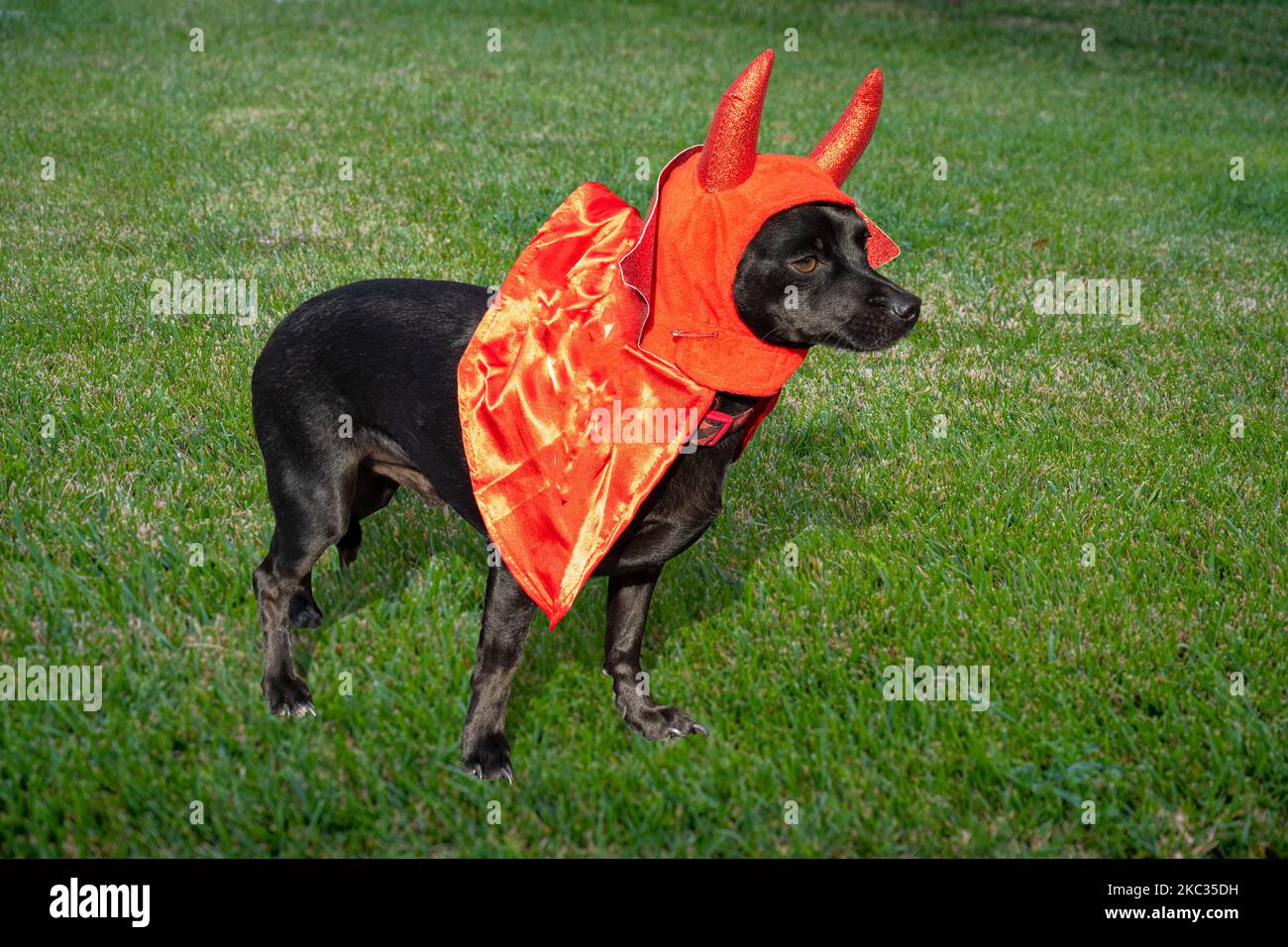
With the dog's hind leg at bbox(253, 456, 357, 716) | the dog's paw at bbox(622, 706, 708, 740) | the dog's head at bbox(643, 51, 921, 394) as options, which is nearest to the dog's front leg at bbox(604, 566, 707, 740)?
A: the dog's paw at bbox(622, 706, 708, 740)

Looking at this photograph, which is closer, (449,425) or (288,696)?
(449,425)

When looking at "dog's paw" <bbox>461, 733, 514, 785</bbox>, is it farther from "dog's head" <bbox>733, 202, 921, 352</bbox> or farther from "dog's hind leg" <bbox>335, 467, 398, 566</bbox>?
"dog's head" <bbox>733, 202, 921, 352</bbox>

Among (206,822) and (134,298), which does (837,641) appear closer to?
(206,822)

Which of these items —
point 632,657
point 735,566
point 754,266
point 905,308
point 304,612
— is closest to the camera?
point 754,266

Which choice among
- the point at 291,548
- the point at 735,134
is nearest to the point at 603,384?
the point at 735,134

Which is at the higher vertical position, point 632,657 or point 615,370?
point 615,370

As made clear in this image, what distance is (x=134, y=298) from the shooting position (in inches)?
230

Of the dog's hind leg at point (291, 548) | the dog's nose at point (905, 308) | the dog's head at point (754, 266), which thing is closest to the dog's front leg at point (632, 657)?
the dog's head at point (754, 266)

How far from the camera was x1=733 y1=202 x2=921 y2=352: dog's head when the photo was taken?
270 cm

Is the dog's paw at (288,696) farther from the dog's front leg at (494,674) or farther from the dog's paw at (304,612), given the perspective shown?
the dog's front leg at (494,674)

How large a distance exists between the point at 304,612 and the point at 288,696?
488mm

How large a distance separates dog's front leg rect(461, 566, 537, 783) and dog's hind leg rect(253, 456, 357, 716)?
1.71ft

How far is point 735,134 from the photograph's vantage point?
2596 mm

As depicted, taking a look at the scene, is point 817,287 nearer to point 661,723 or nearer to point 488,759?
point 661,723
